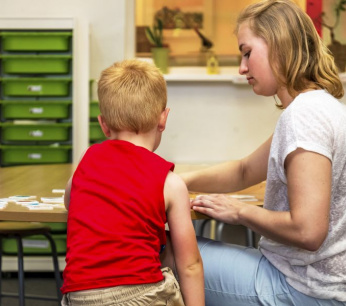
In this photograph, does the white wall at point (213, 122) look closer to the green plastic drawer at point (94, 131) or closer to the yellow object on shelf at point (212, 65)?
the yellow object on shelf at point (212, 65)

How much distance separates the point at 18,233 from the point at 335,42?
9.67 ft

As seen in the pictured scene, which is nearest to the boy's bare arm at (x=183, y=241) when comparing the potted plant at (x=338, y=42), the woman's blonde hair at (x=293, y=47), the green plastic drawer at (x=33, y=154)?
the woman's blonde hair at (x=293, y=47)

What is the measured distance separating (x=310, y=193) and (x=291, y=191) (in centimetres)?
A: 5

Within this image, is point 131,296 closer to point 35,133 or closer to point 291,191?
point 291,191

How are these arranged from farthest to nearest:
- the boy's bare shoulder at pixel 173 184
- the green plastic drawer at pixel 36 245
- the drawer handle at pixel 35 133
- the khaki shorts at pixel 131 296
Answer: the drawer handle at pixel 35 133
the green plastic drawer at pixel 36 245
the boy's bare shoulder at pixel 173 184
the khaki shorts at pixel 131 296

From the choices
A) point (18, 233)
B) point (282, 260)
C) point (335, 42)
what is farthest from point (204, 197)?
point (335, 42)

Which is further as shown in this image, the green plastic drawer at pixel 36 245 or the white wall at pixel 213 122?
the white wall at pixel 213 122

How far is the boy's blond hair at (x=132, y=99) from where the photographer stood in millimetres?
1606

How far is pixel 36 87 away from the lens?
4.49 meters

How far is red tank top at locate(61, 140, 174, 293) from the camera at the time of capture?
147 cm

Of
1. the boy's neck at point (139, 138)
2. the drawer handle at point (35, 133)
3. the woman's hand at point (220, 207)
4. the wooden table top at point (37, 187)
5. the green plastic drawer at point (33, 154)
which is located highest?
the boy's neck at point (139, 138)

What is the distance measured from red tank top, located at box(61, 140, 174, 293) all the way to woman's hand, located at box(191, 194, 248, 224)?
20 centimetres

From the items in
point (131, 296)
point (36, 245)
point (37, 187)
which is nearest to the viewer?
point (131, 296)

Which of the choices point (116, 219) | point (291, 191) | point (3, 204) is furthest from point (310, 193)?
point (3, 204)
